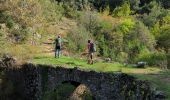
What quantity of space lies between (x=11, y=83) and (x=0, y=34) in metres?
5.23

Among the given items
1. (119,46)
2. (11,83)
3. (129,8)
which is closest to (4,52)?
(11,83)

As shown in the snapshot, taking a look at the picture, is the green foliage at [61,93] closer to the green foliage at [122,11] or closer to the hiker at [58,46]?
the hiker at [58,46]

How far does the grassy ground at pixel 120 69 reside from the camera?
20089 millimetres

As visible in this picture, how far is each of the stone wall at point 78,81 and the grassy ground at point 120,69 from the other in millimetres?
425

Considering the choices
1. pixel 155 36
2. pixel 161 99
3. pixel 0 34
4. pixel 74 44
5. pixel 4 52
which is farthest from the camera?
pixel 155 36

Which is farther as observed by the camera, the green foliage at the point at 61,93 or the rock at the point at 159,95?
the green foliage at the point at 61,93

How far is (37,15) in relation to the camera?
35.7 meters

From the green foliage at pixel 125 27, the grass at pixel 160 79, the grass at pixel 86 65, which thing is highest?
the green foliage at pixel 125 27

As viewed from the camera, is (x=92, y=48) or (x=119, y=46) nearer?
(x=92, y=48)

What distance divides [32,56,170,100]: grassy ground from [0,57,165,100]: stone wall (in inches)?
16.7

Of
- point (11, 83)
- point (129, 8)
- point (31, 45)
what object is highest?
point (129, 8)

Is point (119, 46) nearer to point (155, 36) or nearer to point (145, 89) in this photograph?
point (155, 36)

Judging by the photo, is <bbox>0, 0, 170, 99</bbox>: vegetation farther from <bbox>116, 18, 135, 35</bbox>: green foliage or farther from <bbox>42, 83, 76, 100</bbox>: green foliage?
<bbox>42, 83, 76, 100</bbox>: green foliage

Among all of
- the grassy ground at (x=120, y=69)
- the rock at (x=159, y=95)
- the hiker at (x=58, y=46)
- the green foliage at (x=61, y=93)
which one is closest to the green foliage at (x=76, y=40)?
the hiker at (x=58, y=46)
